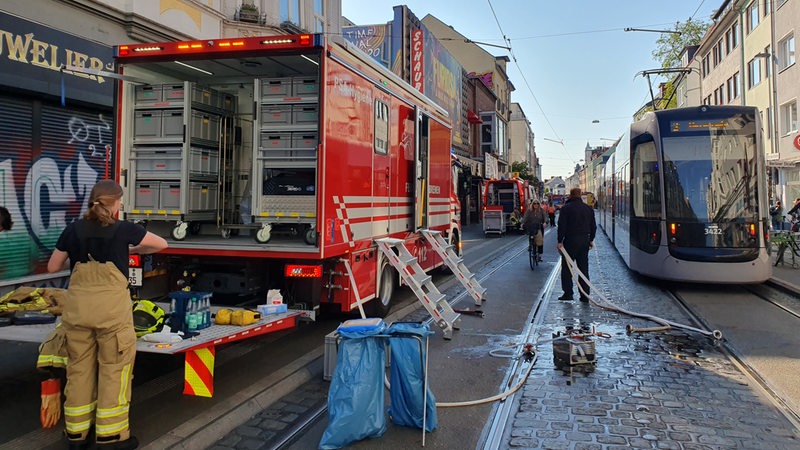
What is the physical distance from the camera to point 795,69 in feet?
76.8

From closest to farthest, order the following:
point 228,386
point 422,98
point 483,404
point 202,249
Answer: point 483,404 < point 228,386 < point 202,249 < point 422,98

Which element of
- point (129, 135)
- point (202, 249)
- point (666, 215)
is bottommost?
point (202, 249)

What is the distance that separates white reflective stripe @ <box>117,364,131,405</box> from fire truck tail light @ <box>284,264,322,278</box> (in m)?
2.29

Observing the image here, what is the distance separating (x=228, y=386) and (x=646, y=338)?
198 inches

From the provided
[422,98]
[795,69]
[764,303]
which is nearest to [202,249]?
[422,98]

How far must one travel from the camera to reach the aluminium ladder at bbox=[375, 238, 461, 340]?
22.3 feet

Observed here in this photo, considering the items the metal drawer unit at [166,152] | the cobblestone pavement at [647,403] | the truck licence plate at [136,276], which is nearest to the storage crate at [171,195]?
the metal drawer unit at [166,152]

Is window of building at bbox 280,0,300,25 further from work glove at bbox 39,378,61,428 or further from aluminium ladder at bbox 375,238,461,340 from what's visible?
work glove at bbox 39,378,61,428

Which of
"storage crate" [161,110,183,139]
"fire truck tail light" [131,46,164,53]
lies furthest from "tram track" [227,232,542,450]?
"fire truck tail light" [131,46,164,53]

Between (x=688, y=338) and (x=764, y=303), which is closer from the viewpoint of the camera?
(x=688, y=338)

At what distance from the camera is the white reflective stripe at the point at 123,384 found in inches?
142

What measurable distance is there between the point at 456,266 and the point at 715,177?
5.09m

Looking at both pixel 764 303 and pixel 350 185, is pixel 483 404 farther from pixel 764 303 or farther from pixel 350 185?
pixel 764 303

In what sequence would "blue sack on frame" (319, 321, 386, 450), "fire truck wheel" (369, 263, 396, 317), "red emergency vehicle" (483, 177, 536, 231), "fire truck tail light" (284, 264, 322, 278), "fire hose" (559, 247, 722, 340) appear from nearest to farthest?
"blue sack on frame" (319, 321, 386, 450) < "fire truck tail light" (284, 264, 322, 278) < "fire hose" (559, 247, 722, 340) < "fire truck wheel" (369, 263, 396, 317) < "red emergency vehicle" (483, 177, 536, 231)
